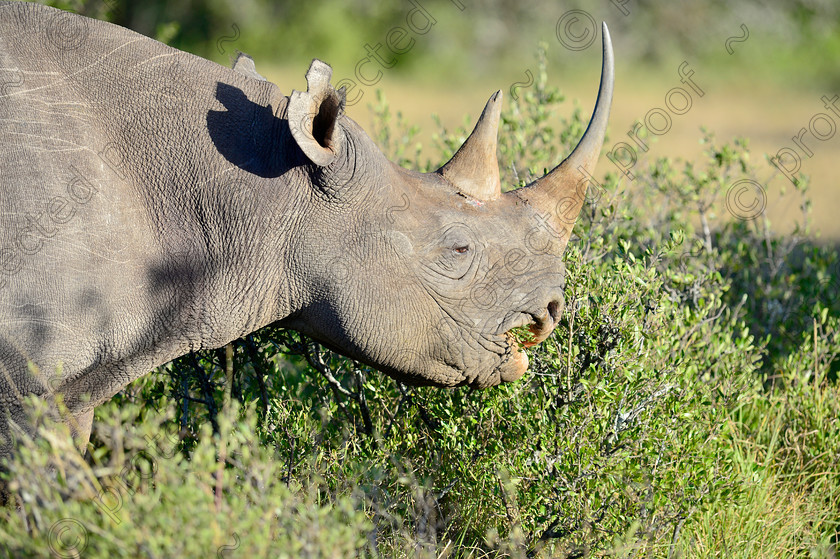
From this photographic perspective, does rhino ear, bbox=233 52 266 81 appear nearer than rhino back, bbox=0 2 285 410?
No

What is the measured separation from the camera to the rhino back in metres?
3.77

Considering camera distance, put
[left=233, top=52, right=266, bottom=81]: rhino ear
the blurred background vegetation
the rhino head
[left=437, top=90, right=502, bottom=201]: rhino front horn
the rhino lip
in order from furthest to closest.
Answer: the blurred background vegetation < [left=233, top=52, right=266, bottom=81]: rhino ear < [left=437, top=90, right=502, bottom=201]: rhino front horn < the rhino lip < the rhino head

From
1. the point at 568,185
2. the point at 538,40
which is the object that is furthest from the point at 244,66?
the point at 538,40

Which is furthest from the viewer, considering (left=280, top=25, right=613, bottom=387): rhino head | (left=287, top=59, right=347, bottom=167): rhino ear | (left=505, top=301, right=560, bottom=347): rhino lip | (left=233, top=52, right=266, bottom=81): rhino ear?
(left=233, top=52, right=266, bottom=81): rhino ear

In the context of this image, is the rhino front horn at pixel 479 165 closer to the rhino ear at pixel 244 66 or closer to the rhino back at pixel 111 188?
the rhino back at pixel 111 188

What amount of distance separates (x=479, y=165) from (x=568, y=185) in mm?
436

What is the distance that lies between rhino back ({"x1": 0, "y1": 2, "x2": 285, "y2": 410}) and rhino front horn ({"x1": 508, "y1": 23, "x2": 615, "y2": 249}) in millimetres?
1244

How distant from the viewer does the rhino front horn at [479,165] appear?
173 inches

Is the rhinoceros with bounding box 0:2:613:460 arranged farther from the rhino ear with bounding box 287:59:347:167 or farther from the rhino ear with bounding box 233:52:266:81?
the rhino ear with bounding box 233:52:266:81

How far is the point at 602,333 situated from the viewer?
4684mm

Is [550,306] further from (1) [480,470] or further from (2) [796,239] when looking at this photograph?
(2) [796,239]

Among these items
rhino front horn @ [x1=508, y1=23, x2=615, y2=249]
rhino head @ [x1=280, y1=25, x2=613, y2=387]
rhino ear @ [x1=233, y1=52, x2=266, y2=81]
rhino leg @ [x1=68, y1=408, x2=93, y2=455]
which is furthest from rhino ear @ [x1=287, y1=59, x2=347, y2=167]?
rhino leg @ [x1=68, y1=408, x2=93, y2=455]

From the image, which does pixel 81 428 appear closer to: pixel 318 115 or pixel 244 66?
pixel 318 115

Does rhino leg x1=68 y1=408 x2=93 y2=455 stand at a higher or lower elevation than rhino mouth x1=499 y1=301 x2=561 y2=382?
lower
